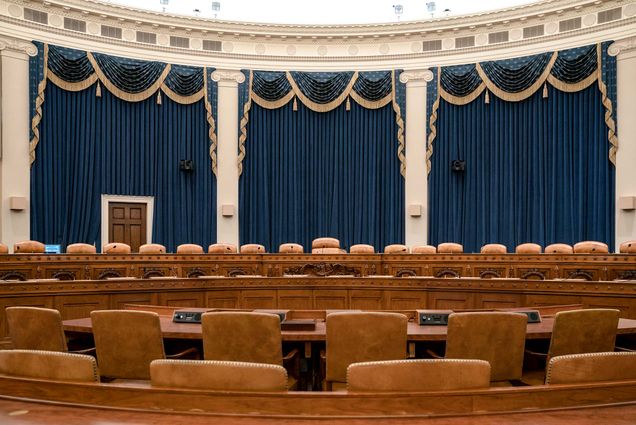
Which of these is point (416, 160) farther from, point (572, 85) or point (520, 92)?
point (572, 85)

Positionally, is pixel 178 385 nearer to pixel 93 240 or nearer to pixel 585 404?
pixel 585 404

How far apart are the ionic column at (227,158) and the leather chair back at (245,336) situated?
942 centimetres

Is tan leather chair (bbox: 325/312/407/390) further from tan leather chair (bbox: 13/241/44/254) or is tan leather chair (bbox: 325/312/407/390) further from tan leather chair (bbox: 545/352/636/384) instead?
tan leather chair (bbox: 13/241/44/254)

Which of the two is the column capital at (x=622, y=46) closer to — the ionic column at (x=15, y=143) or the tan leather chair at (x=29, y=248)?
the tan leather chair at (x=29, y=248)

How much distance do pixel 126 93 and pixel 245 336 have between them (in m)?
10.1

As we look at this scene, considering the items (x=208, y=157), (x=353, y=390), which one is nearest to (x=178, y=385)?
(x=353, y=390)

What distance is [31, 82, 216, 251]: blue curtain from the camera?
11000 mm

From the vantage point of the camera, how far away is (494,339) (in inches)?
116

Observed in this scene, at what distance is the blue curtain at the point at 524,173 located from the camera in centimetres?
1086

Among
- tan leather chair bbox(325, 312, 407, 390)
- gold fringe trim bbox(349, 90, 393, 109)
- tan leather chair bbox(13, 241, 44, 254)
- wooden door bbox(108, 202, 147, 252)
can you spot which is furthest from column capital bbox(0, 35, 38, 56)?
tan leather chair bbox(325, 312, 407, 390)

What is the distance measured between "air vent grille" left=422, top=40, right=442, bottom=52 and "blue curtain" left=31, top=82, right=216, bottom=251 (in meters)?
5.18

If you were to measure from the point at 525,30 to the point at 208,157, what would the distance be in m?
7.34

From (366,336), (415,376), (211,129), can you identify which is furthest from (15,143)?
(415,376)

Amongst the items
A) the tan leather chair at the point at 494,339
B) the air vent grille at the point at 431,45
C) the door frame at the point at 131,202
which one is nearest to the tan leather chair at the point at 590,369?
the tan leather chair at the point at 494,339
